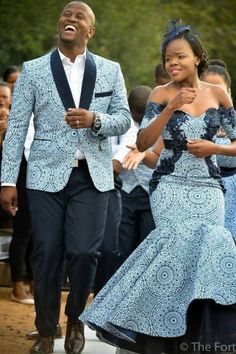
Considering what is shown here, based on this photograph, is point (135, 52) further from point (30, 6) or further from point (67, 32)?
point (67, 32)

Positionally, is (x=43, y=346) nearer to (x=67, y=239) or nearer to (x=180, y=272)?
(x=67, y=239)

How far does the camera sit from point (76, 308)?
354 inches

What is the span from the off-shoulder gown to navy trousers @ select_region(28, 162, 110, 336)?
565 millimetres

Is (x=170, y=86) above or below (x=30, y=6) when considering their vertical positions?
below

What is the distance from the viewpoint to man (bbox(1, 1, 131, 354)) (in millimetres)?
8844

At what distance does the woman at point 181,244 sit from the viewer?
8.01 meters

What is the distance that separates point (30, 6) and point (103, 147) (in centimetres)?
1521

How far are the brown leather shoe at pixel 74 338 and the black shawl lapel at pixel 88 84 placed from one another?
Result: 59.9 inches

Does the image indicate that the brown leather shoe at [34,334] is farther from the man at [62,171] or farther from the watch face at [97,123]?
the watch face at [97,123]

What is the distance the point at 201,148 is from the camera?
823 cm

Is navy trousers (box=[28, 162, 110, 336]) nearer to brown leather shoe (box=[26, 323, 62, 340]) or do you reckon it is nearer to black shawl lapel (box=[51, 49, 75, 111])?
black shawl lapel (box=[51, 49, 75, 111])

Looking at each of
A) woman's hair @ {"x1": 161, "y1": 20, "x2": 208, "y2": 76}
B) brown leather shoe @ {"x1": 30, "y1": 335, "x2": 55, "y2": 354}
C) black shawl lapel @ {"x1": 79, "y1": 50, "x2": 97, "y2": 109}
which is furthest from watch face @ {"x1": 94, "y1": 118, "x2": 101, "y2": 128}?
brown leather shoe @ {"x1": 30, "y1": 335, "x2": 55, "y2": 354}

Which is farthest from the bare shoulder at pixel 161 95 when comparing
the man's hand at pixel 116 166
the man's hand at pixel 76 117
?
the man's hand at pixel 116 166

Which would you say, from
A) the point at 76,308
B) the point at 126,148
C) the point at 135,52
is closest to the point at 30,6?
the point at 135,52
